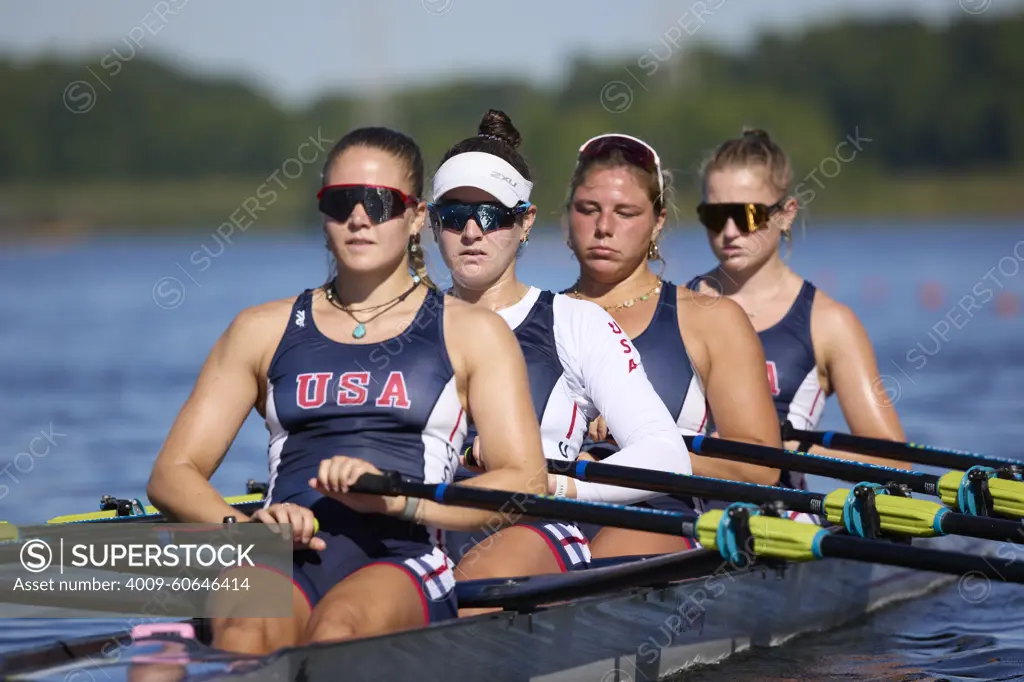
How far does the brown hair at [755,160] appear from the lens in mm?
7098

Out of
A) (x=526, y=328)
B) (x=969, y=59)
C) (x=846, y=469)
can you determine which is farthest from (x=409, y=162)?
(x=969, y=59)

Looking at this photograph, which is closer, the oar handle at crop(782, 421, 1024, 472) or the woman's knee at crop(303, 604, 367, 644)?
the woman's knee at crop(303, 604, 367, 644)

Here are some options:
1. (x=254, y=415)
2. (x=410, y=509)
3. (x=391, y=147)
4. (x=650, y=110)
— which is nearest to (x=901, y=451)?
(x=410, y=509)

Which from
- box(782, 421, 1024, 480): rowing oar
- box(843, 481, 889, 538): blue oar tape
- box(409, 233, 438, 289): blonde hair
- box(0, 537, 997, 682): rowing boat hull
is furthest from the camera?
box(782, 421, 1024, 480): rowing oar

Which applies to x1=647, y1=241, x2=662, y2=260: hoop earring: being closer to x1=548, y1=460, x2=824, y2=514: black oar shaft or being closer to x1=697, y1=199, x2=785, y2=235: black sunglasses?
x1=697, y1=199, x2=785, y2=235: black sunglasses

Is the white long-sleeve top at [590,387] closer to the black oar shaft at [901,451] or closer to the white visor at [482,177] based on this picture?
the white visor at [482,177]

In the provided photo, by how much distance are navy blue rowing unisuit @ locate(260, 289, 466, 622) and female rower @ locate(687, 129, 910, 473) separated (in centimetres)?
285

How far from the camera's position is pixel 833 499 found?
5.08 meters

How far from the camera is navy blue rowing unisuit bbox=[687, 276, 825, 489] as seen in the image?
6973 mm

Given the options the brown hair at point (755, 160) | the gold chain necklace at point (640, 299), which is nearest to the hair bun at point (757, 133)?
the brown hair at point (755, 160)

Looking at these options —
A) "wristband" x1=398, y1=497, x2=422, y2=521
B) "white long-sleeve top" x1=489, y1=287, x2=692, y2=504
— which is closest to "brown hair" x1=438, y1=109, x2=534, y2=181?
"white long-sleeve top" x1=489, y1=287, x2=692, y2=504

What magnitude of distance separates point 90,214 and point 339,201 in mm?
57158

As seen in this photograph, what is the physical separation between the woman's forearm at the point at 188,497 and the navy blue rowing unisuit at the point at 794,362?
11.0 feet

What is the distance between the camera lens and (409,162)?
182 inches
